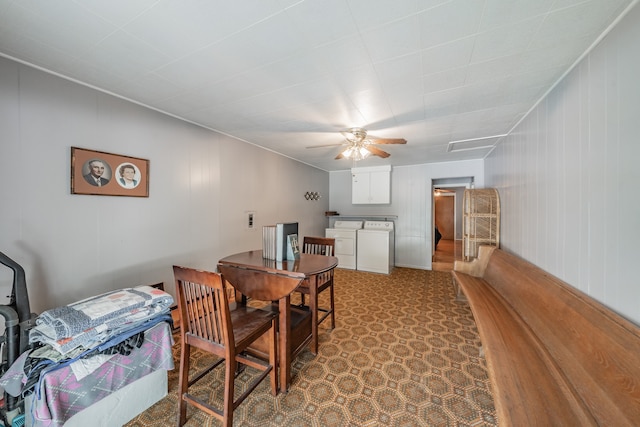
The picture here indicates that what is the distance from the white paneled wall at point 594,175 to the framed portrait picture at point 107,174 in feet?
11.9

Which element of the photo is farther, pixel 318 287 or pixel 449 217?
pixel 449 217

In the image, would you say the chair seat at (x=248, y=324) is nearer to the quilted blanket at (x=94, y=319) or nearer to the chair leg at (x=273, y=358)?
the chair leg at (x=273, y=358)

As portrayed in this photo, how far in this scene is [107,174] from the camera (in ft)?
7.02

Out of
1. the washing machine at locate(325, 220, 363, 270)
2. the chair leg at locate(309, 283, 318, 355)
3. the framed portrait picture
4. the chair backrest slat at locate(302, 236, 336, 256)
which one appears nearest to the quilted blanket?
the framed portrait picture

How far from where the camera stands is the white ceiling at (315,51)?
1.24 m

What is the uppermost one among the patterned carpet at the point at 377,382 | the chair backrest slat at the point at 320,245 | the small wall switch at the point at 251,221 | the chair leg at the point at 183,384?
the small wall switch at the point at 251,221

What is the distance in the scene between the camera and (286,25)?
134 cm

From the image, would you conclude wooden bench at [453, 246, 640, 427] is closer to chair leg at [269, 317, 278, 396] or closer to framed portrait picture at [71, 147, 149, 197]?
chair leg at [269, 317, 278, 396]

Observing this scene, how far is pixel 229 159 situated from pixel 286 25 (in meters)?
2.37

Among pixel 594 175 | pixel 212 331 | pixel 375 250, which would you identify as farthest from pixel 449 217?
pixel 212 331

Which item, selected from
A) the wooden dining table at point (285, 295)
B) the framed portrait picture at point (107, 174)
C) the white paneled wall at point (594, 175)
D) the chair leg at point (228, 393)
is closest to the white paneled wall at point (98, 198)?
the framed portrait picture at point (107, 174)

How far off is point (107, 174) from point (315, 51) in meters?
2.16

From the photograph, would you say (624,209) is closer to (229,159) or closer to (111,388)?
(111,388)

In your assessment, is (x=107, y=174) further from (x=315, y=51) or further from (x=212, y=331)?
(x=315, y=51)
